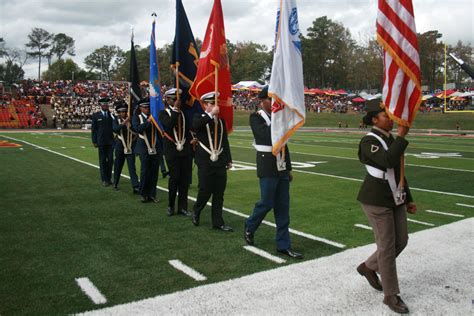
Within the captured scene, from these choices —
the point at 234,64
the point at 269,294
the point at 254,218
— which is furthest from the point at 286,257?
the point at 234,64

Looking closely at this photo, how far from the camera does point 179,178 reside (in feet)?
25.3

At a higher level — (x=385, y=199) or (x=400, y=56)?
(x=400, y=56)

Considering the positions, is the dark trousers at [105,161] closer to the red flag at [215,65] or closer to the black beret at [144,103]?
the black beret at [144,103]

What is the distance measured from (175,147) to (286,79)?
282 cm

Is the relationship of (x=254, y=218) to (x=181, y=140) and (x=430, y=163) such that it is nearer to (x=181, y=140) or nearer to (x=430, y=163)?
(x=181, y=140)

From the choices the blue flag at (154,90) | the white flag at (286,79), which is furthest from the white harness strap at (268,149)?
the blue flag at (154,90)

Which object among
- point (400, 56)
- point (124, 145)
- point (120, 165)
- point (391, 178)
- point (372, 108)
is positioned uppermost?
point (400, 56)

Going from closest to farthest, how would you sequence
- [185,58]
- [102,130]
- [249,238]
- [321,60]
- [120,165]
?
[249,238] → [185,58] → [120,165] → [102,130] → [321,60]

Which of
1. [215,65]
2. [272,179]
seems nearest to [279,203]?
[272,179]

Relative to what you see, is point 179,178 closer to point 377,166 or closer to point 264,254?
point 264,254

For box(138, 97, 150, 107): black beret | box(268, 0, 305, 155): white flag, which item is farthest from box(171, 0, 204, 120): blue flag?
box(268, 0, 305, 155): white flag

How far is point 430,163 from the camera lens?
15.0 m

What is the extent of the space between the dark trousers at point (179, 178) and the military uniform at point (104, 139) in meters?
3.74

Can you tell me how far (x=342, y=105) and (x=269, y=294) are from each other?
63275 mm
